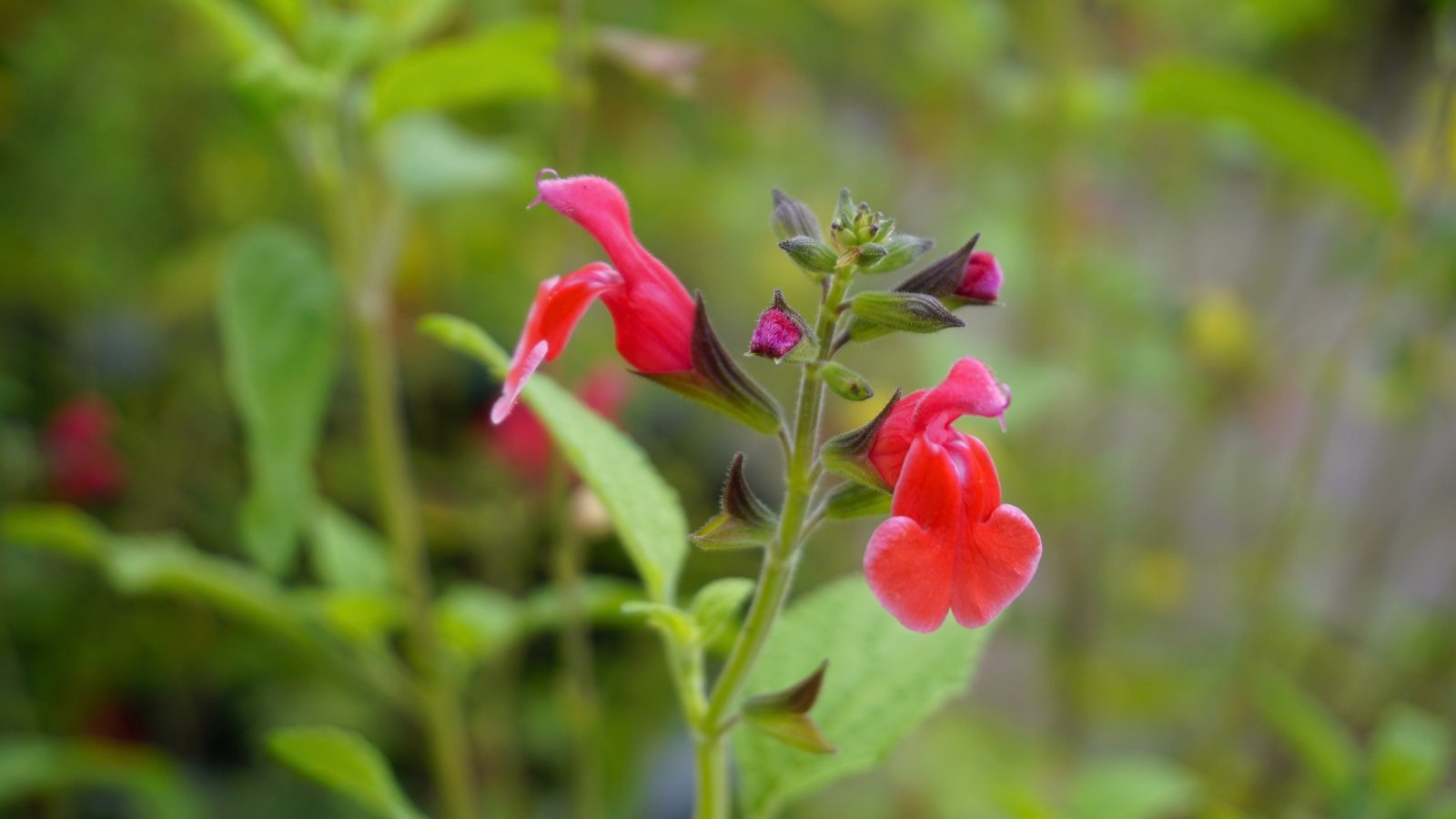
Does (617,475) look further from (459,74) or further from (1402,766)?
(1402,766)

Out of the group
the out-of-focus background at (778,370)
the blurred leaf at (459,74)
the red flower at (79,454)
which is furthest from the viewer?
the red flower at (79,454)

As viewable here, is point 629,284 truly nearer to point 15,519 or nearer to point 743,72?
point 15,519

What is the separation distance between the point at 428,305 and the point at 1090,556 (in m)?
1.06

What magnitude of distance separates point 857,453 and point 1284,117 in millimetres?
612

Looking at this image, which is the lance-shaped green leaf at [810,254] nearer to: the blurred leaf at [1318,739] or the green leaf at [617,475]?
the green leaf at [617,475]

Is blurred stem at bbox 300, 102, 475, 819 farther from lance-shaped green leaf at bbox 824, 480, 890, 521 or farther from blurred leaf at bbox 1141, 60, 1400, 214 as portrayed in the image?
blurred leaf at bbox 1141, 60, 1400, 214

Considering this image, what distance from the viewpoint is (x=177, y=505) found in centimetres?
152

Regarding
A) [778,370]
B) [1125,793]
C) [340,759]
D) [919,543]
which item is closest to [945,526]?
[919,543]

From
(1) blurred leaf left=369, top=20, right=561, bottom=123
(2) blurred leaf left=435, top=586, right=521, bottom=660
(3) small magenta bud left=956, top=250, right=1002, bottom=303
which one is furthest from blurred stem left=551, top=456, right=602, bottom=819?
(3) small magenta bud left=956, top=250, right=1002, bottom=303

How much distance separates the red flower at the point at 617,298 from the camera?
478mm

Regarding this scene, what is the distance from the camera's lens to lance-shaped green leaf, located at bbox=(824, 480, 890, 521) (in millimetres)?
454

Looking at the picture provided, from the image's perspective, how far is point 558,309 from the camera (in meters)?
0.48

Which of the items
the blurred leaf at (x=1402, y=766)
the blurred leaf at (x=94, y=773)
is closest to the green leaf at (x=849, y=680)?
the blurred leaf at (x=1402, y=766)

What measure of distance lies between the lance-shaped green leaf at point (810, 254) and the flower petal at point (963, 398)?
7 centimetres
